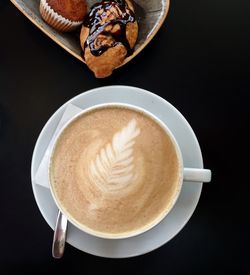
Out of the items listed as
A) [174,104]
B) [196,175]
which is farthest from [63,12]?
[196,175]

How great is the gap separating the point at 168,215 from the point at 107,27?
21.2 inches

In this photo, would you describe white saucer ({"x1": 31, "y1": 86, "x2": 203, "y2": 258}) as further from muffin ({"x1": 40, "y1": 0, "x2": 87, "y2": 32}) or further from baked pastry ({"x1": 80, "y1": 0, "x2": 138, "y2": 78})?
muffin ({"x1": 40, "y1": 0, "x2": 87, "y2": 32})

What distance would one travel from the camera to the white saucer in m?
1.02

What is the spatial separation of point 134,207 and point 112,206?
5 centimetres

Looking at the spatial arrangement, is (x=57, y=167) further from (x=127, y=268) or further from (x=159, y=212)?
(x=127, y=268)

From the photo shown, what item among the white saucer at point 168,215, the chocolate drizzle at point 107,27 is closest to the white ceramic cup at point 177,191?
the white saucer at point 168,215

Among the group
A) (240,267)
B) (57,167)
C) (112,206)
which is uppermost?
(57,167)

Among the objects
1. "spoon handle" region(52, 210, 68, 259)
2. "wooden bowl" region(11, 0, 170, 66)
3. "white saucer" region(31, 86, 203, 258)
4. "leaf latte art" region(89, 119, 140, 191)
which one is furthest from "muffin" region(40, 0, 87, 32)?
"spoon handle" region(52, 210, 68, 259)

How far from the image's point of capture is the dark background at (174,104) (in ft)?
3.70

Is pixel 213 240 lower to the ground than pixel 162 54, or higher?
lower

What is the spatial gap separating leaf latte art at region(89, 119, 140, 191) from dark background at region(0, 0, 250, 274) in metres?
0.29

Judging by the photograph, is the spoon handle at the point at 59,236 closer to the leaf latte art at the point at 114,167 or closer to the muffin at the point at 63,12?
the leaf latte art at the point at 114,167

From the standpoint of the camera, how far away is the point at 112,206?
3.02 ft

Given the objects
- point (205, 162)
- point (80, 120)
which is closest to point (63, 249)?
point (80, 120)
